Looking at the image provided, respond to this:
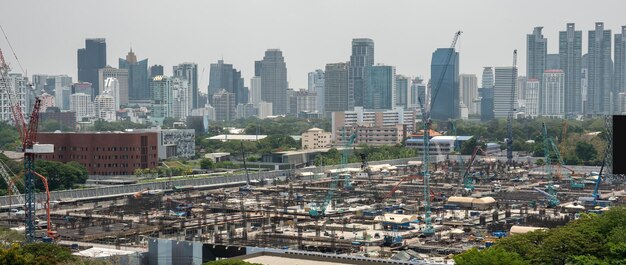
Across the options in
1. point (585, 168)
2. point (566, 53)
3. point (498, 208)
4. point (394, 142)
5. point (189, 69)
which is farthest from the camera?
point (189, 69)

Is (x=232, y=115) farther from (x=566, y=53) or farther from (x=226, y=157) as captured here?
(x=226, y=157)

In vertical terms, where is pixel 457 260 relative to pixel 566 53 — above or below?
below

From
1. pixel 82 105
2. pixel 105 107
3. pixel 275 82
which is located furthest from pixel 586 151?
pixel 275 82

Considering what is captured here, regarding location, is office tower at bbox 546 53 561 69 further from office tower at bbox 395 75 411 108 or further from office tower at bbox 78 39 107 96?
office tower at bbox 78 39 107 96

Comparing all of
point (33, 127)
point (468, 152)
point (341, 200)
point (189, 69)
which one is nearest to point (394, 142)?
point (468, 152)

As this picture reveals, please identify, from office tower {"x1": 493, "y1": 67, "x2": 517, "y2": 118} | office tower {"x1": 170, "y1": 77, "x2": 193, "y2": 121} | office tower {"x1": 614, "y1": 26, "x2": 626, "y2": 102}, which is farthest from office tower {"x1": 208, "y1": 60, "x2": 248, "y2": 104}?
office tower {"x1": 614, "y1": 26, "x2": 626, "y2": 102}

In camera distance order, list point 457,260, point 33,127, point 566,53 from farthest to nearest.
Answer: point 566,53
point 33,127
point 457,260

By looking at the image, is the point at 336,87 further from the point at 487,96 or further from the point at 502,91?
the point at 487,96
